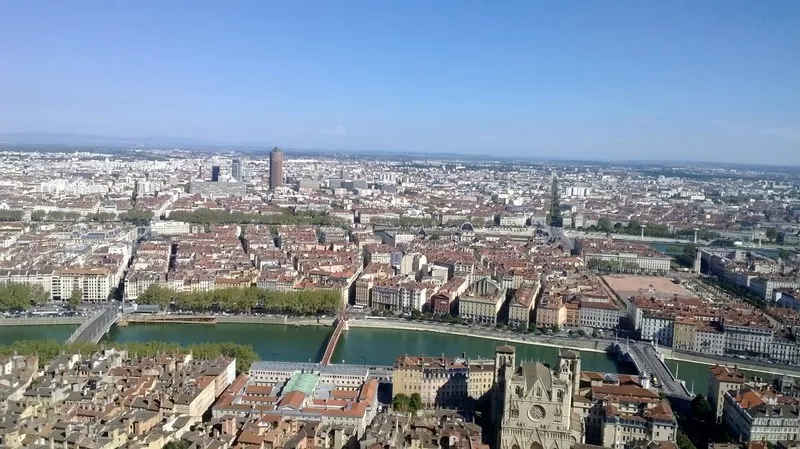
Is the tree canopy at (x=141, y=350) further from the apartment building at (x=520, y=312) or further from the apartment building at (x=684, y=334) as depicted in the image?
the apartment building at (x=684, y=334)

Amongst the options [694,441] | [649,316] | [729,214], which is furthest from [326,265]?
[729,214]

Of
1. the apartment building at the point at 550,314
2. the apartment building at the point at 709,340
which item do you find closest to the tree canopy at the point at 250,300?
the apartment building at the point at 550,314

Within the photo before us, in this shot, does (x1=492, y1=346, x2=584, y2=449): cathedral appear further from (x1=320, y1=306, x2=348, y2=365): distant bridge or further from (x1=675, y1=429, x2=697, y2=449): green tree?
(x1=320, y1=306, x2=348, y2=365): distant bridge

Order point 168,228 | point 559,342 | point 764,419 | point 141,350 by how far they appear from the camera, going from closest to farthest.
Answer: point 764,419 < point 141,350 < point 559,342 < point 168,228

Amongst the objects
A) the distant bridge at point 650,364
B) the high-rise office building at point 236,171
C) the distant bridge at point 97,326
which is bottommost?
the distant bridge at point 97,326

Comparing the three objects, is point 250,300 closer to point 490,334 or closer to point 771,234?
point 490,334

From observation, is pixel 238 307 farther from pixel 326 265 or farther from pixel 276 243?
pixel 276 243

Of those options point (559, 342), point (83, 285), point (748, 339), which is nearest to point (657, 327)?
point (748, 339)
